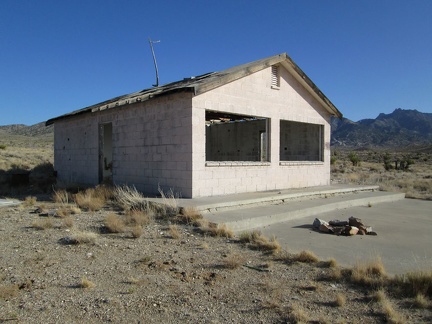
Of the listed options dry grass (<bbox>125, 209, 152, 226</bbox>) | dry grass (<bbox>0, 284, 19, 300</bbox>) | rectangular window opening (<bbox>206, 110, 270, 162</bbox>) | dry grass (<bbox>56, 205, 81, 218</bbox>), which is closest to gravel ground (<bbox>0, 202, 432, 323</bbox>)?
dry grass (<bbox>0, 284, 19, 300</bbox>)

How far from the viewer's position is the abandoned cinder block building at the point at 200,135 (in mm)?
10945

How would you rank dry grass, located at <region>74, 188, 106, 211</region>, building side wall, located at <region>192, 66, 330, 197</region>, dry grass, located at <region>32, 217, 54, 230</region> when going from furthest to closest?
building side wall, located at <region>192, 66, 330, 197</region>
dry grass, located at <region>74, 188, 106, 211</region>
dry grass, located at <region>32, 217, 54, 230</region>

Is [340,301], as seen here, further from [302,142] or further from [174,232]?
[302,142]

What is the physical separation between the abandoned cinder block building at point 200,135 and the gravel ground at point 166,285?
4.22 metres

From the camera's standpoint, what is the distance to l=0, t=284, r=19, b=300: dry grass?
14.5ft

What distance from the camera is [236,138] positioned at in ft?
67.2

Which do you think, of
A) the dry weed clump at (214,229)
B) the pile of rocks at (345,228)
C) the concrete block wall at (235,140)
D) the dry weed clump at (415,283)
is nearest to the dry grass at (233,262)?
the dry weed clump at (214,229)

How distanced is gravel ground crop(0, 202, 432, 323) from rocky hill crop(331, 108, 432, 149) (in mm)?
106349

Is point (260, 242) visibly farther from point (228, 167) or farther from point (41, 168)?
point (41, 168)

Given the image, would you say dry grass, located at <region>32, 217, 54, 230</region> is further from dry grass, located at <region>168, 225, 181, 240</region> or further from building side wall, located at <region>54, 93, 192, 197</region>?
building side wall, located at <region>54, 93, 192, 197</region>

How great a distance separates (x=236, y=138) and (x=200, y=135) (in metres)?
9.78

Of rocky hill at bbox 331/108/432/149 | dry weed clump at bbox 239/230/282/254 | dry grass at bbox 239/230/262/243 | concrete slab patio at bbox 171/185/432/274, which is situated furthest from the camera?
rocky hill at bbox 331/108/432/149

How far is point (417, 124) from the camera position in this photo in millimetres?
134375

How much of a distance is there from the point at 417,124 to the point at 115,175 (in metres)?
144
